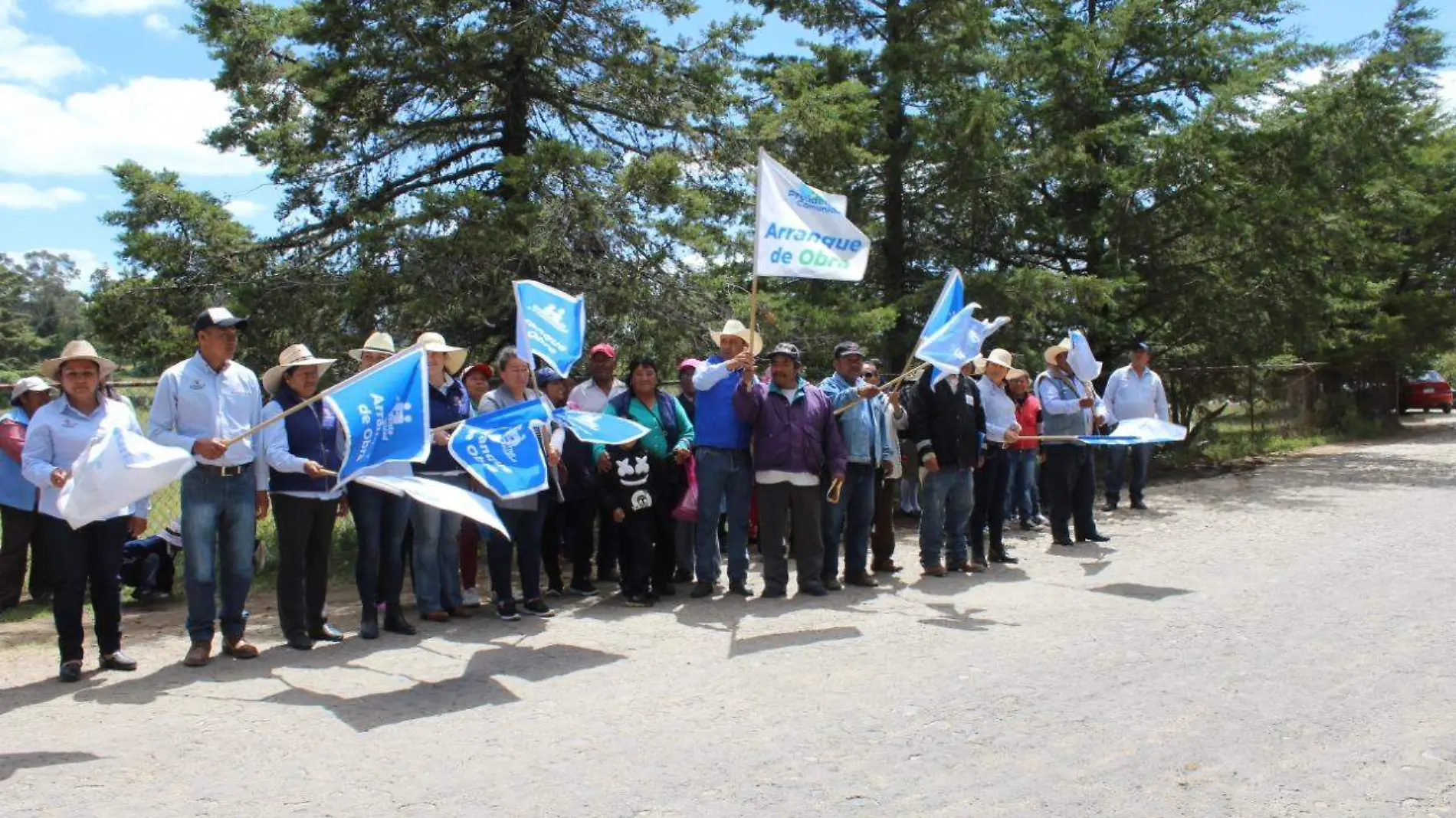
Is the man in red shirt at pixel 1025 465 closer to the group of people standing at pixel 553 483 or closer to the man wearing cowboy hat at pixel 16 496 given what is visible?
the group of people standing at pixel 553 483

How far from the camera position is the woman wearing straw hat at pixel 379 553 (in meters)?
7.44

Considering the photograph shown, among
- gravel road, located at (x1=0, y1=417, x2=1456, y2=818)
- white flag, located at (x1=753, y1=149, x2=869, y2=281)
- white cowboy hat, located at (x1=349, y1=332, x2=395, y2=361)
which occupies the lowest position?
gravel road, located at (x1=0, y1=417, x2=1456, y2=818)

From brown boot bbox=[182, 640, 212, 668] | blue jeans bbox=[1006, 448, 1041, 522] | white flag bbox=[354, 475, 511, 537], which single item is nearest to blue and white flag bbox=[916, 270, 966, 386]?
blue jeans bbox=[1006, 448, 1041, 522]

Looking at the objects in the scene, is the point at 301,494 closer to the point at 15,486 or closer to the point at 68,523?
the point at 68,523

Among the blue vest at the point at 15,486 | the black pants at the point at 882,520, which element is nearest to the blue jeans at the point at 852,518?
the black pants at the point at 882,520

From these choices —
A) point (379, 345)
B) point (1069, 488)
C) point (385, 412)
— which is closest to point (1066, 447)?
point (1069, 488)

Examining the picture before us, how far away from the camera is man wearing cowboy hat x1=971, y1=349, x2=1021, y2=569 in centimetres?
1013

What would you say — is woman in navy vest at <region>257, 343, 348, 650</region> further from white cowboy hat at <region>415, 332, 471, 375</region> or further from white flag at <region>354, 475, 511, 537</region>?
white cowboy hat at <region>415, 332, 471, 375</region>

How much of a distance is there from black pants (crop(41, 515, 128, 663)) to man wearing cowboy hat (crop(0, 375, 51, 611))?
2387 mm

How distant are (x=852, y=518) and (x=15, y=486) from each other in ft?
21.7

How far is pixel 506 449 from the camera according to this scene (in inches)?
295

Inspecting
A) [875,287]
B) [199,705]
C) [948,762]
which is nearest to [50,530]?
[199,705]

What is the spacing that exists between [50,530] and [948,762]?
5157mm

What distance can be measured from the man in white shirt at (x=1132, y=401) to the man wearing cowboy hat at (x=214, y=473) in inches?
403
